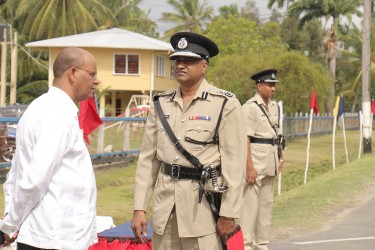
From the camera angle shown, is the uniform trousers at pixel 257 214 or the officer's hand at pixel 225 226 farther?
the uniform trousers at pixel 257 214

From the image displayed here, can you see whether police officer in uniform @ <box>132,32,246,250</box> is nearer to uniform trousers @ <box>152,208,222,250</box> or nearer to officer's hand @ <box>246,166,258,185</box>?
uniform trousers @ <box>152,208,222,250</box>

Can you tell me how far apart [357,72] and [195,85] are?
73.6 meters

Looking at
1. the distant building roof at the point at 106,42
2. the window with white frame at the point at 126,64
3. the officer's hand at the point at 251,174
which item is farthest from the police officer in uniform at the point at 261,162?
the window with white frame at the point at 126,64

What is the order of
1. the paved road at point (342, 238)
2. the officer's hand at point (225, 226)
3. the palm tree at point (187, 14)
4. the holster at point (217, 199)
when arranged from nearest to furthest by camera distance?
the officer's hand at point (225, 226), the holster at point (217, 199), the paved road at point (342, 238), the palm tree at point (187, 14)

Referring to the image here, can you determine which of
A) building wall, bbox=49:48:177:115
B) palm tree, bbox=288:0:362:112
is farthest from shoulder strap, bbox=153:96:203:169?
palm tree, bbox=288:0:362:112

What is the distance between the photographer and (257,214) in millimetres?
9219

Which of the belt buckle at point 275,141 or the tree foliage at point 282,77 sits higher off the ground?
the tree foliage at point 282,77

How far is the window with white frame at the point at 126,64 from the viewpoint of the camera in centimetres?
5047

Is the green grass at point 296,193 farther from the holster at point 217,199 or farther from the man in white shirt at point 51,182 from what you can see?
the man in white shirt at point 51,182

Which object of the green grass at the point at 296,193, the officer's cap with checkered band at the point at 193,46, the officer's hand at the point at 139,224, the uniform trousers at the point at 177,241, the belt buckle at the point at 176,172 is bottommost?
the green grass at the point at 296,193

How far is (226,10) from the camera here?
79625 millimetres

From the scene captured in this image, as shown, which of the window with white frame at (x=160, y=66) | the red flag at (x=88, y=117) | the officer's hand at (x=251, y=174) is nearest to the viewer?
the officer's hand at (x=251, y=174)

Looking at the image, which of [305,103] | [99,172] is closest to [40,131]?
[99,172]

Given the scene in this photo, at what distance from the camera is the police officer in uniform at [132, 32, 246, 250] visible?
5.57 metres
